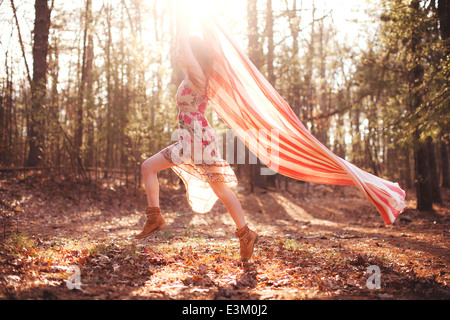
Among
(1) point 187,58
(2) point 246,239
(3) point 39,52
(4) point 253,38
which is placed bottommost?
(2) point 246,239

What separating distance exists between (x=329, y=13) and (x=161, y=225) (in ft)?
37.7

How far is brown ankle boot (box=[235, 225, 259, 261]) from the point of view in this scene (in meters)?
3.34

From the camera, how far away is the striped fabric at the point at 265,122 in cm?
340

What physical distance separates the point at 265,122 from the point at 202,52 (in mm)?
934

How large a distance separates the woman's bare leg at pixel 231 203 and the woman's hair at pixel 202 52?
111 centimetres

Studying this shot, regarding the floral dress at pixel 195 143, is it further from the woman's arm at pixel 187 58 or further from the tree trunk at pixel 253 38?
the tree trunk at pixel 253 38

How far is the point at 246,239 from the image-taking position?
3.35 m

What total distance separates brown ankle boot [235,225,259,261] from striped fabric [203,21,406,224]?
2.72ft

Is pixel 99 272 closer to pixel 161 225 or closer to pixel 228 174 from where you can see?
pixel 161 225

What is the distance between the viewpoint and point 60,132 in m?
9.43

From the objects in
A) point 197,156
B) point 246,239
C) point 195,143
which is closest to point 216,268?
point 246,239

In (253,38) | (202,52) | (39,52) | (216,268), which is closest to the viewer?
(202,52)

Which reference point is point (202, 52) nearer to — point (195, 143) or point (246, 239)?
point (195, 143)

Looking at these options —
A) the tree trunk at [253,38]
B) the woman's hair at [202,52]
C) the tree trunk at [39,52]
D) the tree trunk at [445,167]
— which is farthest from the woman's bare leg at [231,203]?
the tree trunk at [445,167]
